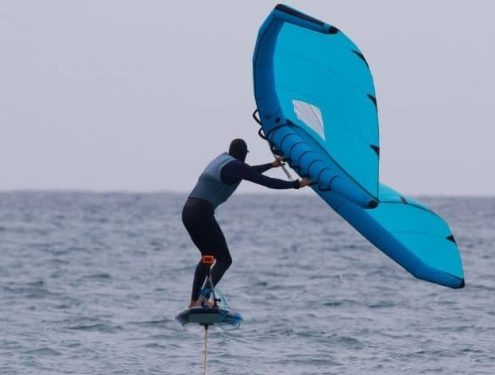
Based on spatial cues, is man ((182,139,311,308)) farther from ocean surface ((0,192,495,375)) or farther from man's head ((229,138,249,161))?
ocean surface ((0,192,495,375))

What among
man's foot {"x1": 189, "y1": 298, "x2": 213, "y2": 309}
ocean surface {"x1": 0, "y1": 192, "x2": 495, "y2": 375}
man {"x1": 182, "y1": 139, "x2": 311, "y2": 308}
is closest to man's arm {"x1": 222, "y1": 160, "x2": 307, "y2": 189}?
man {"x1": 182, "y1": 139, "x2": 311, "y2": 308}

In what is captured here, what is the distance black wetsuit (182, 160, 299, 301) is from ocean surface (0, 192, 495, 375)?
495cm

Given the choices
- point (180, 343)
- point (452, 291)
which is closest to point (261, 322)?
point (180, 343)

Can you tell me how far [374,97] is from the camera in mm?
13742

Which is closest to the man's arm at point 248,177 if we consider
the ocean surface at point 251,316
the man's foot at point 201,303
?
the man's foot at point 201,303

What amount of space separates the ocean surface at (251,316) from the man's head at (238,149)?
5981 millimetres

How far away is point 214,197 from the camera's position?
45.9ft

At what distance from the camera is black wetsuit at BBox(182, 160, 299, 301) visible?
13.4 metres

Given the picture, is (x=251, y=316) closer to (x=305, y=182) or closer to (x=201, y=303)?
(x=201, y=303)

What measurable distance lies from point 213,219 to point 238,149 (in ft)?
3.00

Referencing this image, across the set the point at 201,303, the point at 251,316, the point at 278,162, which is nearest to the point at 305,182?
the point at 278,162

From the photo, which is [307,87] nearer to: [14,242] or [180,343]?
[180,343]

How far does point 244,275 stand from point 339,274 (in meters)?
3.03

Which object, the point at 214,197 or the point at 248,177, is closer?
the point at 248,177
